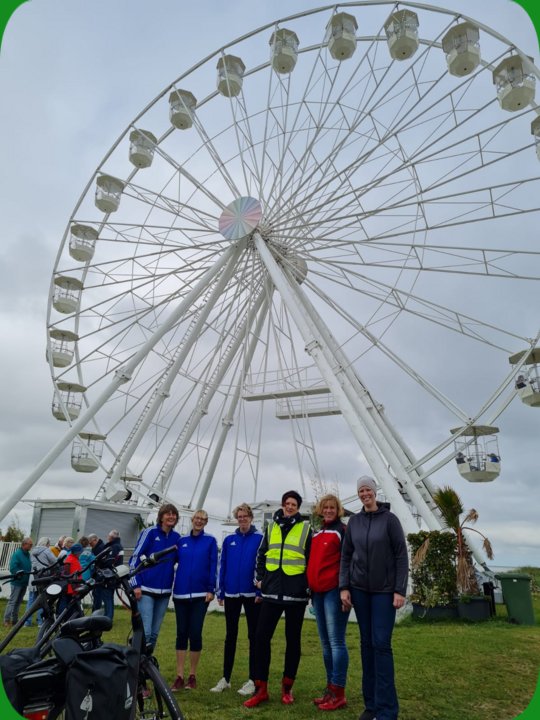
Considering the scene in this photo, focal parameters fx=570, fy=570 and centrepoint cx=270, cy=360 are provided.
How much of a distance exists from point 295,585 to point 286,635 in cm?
50

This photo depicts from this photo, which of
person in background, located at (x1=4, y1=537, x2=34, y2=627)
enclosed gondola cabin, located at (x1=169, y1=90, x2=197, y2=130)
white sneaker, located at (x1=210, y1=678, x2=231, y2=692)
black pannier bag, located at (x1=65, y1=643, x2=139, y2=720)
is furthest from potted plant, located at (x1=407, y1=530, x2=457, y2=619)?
enclosed gondola cabin, located at (x1=169, y1=90, x2=197, y2=130)

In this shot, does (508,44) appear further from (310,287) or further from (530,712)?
(530,712)

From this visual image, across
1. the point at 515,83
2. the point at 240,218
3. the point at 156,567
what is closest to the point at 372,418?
the point at 240,218

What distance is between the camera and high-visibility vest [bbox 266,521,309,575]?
5.61 metres

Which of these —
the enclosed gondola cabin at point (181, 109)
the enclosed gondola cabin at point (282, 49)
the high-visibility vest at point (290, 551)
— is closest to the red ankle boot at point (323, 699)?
the high-visibility vest at point (290, 551)

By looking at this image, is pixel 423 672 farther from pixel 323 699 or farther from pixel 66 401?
pixel 66 401

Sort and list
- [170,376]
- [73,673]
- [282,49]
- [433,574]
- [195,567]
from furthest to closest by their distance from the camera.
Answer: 1. [170,376]
2. [282,49]
3. [433,574]
4. [195,567]
5. [73,673]

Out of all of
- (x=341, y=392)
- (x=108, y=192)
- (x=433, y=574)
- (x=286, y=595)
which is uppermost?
(x=108, y=192)

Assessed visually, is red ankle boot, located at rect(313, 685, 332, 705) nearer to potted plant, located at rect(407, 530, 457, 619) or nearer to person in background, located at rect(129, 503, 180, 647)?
person in background, located at rect(129, 503, 180, 647)

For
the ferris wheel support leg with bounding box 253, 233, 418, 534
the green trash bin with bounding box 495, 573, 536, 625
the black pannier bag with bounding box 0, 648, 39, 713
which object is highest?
the ferris wheel support leg with bounding box 253, 233, 418, 534

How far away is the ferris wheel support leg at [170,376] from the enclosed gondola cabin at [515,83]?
8.40 metres

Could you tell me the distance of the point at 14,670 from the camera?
2979 millimetres

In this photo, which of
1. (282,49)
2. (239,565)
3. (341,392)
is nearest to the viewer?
(239,565)

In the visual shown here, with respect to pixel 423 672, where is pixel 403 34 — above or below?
above
